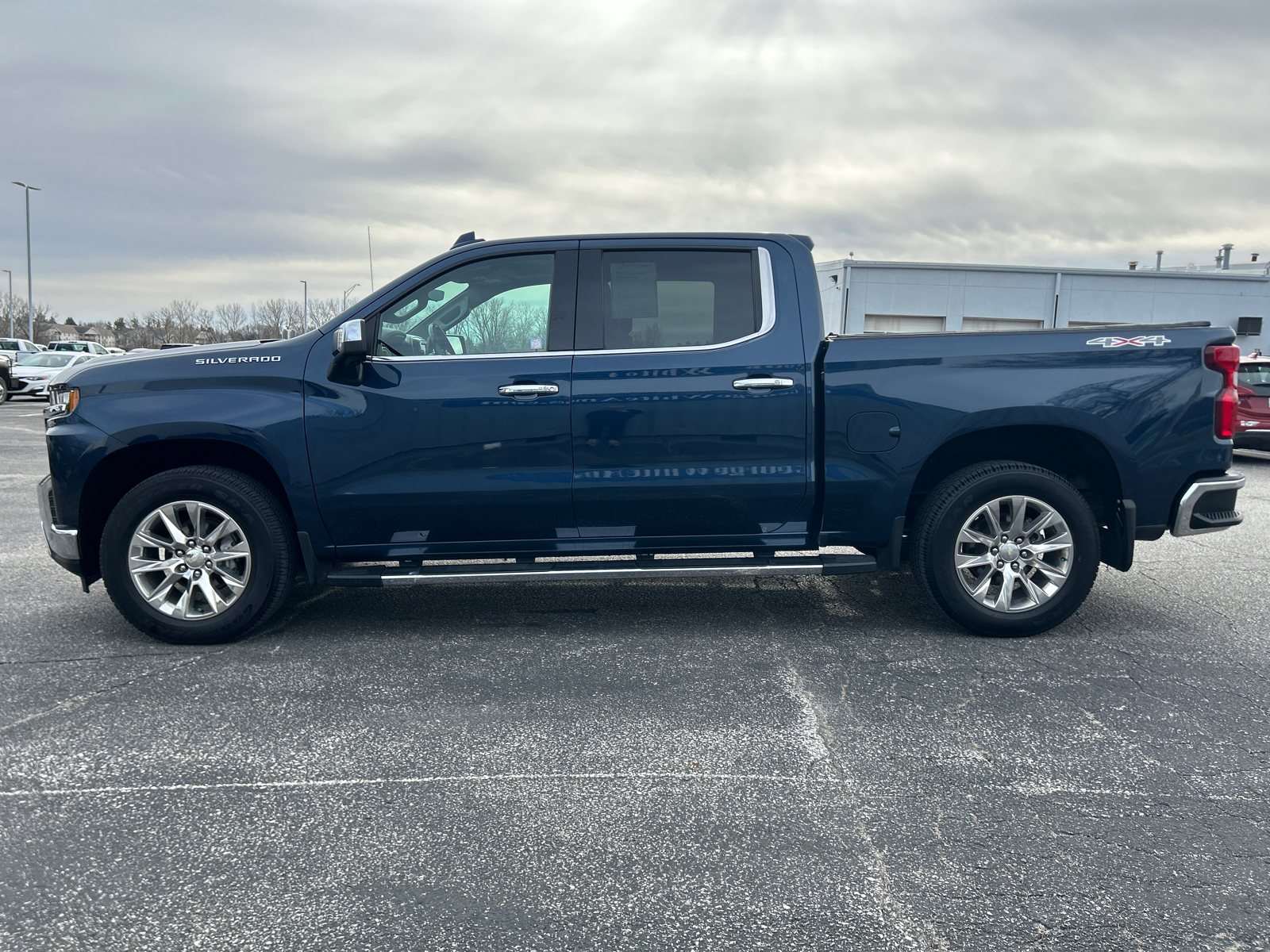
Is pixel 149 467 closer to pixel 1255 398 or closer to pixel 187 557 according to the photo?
pixel 187 557

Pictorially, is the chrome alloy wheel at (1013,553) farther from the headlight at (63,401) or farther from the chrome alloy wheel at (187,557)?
the headlight at (63,401)

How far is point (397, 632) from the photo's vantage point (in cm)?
495

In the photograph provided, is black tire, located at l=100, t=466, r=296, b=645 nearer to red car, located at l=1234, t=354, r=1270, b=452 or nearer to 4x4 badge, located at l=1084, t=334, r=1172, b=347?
4x4 badge, located at l=1084, t=334, r=1172, b=347

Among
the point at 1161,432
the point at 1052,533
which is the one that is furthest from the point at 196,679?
the point at 1161,432

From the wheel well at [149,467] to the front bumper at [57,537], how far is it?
46 millimetres

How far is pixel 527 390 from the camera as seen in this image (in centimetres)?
458

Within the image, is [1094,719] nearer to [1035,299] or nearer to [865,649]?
[865,649]

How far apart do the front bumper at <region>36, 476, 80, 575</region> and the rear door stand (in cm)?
249

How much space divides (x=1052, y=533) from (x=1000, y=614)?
49 centimetres

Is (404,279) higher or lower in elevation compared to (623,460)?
higher

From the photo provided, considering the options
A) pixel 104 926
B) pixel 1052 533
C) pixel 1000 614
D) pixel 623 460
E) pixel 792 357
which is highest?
pixel 792 357

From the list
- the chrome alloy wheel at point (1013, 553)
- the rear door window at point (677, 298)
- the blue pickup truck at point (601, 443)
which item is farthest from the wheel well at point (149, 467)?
the chrome alloy wheel at point (1013, 553)

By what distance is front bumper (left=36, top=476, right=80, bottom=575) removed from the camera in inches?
182

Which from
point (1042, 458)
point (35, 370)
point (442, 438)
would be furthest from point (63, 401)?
point (35, 370)
